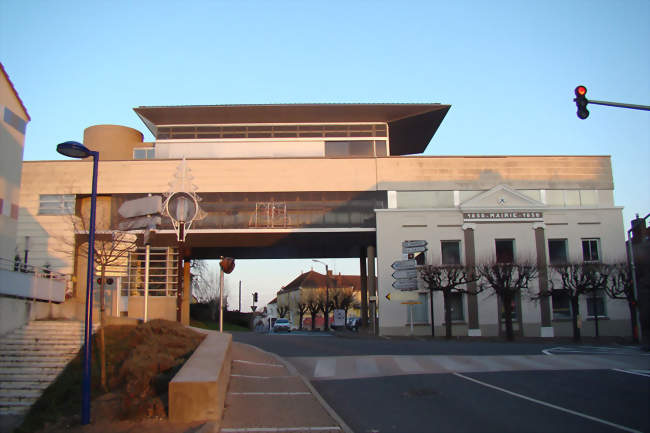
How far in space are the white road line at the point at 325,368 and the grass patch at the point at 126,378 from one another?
11.0 ft

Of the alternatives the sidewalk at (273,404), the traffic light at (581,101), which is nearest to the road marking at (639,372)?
the traffic light at (581,101)

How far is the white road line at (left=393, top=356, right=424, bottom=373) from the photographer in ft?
52.0

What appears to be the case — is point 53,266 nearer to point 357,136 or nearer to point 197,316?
point 197,316

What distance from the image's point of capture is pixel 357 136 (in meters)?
44.9

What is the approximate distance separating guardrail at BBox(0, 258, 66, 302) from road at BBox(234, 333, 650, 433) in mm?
10532

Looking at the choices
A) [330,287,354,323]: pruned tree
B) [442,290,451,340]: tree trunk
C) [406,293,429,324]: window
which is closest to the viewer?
[442,290,451,340]: tree trunk

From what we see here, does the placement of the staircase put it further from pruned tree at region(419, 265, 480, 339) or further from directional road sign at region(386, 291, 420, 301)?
pruned tree at region(419, 265, 480, 339)

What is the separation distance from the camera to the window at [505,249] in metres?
40.1

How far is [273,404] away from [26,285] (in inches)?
607

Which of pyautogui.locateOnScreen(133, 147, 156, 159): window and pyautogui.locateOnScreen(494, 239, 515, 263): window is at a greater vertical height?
pyautogui.locateOnScreen(133, 147, 156, 159): window

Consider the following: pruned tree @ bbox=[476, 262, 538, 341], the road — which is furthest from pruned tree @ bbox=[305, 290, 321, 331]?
the road

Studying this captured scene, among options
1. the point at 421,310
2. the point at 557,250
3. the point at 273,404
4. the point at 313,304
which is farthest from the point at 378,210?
the point at 313,304

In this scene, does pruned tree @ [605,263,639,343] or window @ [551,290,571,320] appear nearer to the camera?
pruned tree @ [605,263,639,343]

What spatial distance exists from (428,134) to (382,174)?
998 cm
